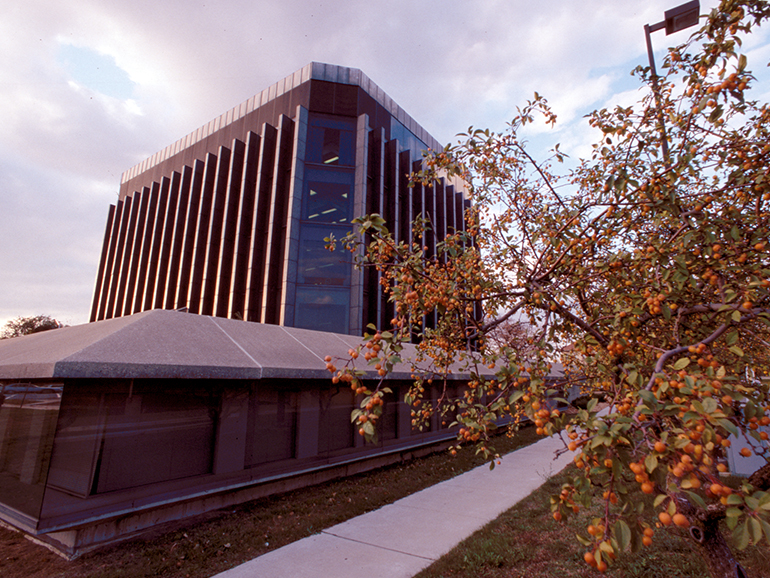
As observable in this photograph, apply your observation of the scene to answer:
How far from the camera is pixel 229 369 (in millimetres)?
6703

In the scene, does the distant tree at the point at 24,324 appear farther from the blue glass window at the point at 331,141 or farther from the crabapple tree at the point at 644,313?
the crabapple tree at the point at 644,313

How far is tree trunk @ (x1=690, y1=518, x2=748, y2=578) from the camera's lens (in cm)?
372

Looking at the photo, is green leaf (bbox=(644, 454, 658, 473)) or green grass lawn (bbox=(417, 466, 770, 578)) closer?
green leaf (bbox=(644, 454, 658, 473))

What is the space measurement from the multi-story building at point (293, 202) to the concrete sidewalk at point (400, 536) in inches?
459

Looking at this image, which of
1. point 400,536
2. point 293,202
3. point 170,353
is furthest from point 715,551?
point 293,202

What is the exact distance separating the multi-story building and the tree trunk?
Answer: 15.1 m

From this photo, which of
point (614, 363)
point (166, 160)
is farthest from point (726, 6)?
point (166, 160)

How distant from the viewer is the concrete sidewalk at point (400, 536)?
4859 mm

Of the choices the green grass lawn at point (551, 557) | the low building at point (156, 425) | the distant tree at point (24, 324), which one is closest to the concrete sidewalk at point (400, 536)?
the green grass lawn at point (551, 557)

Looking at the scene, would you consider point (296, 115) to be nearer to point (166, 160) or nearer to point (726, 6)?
point (166, 160)

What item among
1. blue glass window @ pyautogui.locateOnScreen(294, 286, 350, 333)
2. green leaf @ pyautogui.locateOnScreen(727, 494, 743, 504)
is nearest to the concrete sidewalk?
green leaf @ pyautogui.locateOnScreen(727, 494, 743, 504)

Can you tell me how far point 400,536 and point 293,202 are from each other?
16.7 metres

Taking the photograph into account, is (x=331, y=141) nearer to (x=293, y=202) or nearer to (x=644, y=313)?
(x=293, y=202)

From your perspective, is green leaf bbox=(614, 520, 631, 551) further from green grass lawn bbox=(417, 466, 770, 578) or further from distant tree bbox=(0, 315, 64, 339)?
distant tree bbox=(0, 315, 64, 339)
